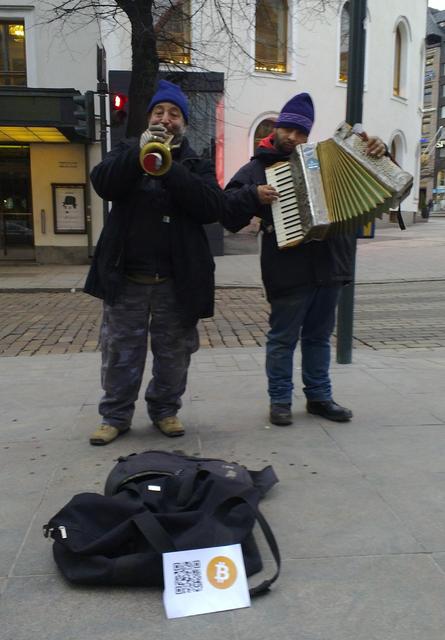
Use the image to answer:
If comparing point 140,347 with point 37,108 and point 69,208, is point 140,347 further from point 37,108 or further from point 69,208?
point 69,208

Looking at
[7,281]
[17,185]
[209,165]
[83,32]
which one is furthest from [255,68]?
[209,165]

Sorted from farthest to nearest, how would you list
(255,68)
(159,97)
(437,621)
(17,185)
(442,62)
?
(442,62) < (255,68) < (17,185) < (159,97) < (437,621)

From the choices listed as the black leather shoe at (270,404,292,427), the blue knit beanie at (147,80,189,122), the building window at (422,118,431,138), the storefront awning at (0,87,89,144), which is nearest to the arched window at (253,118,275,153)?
the storefront awning at (0,87,89,144)

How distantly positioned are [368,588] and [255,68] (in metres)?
19.7

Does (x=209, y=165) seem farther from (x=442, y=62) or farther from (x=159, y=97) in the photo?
(x=442, y=62)

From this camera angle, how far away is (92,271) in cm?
342

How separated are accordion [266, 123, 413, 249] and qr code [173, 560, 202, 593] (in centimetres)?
195

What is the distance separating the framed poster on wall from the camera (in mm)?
15164

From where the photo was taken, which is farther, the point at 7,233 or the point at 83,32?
the point at 7,233

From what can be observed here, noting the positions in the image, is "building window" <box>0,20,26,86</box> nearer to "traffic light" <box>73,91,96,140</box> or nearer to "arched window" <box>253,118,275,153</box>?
"traffic light" <box>73,91,96,140</box>

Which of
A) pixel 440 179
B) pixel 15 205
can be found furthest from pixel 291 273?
pixel 440 179

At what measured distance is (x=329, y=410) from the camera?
3.85 metres

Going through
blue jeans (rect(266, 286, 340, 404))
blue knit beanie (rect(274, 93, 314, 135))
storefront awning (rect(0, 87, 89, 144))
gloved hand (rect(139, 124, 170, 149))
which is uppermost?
storefront awning (rect(0, 87, 89, 144))

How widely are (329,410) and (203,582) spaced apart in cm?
199
